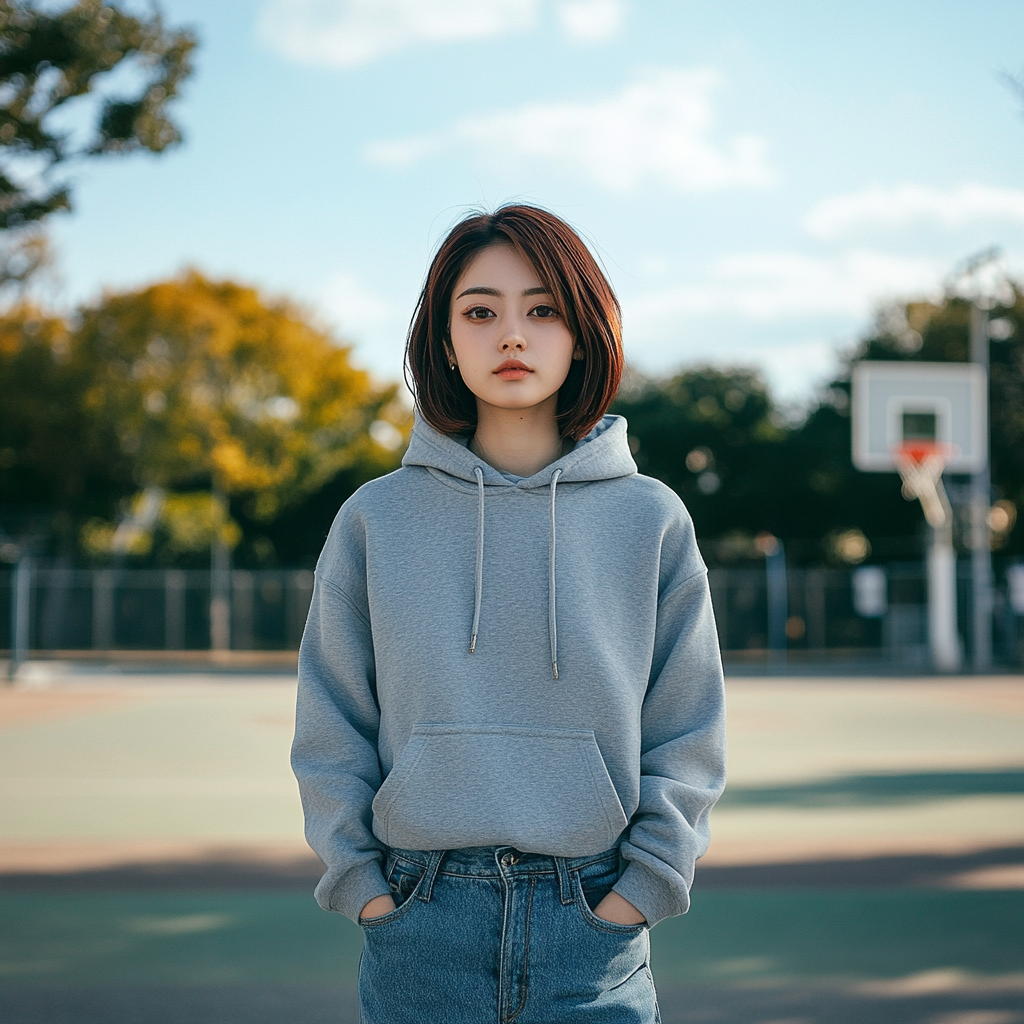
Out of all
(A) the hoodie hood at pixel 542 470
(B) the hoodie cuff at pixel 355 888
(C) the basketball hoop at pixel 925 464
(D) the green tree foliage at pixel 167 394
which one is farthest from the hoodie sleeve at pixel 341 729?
(D) the green tree foliage at pixel 167 394

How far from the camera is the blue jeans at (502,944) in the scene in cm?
179

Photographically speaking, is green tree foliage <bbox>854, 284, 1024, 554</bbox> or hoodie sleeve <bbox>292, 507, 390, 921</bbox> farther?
green tree foliage <bbox>854, 284, 1024, 554</bbox>

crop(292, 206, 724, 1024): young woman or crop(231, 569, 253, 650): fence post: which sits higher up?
crop(292, 206, 724, 1024): young woman

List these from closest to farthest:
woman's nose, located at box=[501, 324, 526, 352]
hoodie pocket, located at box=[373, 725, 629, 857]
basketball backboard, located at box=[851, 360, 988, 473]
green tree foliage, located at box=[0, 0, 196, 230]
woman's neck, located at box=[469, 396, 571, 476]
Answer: hoodie pocket, located at box=[373, 725, 629, 857], woman's nose, located at box=[501, 324, 526, 352], woman's neck, located at box=[469, 396, 571, 476], green tree foliage, located at box=[0, 0, 196, 230], basketball backboard, located at box=[851, 360, 988, 473]

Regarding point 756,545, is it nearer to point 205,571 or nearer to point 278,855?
point 205,571

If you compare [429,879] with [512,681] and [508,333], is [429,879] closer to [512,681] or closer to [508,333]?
[512,681]

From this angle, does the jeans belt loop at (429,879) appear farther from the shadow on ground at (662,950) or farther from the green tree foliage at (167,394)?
the green tree foliage at (167,394)

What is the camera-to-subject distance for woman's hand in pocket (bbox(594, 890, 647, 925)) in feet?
5.98

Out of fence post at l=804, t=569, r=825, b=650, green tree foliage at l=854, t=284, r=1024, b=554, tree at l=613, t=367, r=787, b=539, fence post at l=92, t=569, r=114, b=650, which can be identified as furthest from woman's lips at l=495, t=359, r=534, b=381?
tree at l=613, t=367, r=787, b=539

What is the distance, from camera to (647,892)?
5.99ft

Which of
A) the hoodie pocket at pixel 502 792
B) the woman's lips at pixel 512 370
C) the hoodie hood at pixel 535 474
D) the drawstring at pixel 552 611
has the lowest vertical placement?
the hoodie pocket at pixel 502 792

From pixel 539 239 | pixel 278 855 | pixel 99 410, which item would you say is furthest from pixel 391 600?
pixel 99 410

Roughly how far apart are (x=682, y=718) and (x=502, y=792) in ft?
1.12

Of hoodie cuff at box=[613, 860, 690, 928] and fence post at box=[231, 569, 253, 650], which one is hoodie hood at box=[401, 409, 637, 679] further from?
fence post at box=[231, 569, 253, 650]
